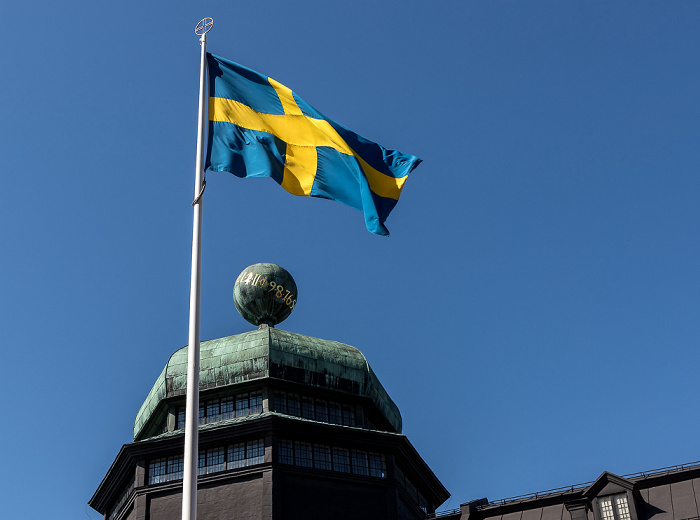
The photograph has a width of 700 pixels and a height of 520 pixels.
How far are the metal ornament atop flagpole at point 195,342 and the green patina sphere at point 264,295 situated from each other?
21.4 meters

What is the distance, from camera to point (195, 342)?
2059 centimetres

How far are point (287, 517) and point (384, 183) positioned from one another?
16.6 m

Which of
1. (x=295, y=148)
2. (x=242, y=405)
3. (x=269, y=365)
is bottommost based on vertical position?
(x=295, y=148)

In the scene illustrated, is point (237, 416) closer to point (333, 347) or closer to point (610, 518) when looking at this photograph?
point (333, 347)

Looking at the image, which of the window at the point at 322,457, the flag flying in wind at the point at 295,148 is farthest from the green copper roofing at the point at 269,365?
the flag flying in wind at the point at 295,148

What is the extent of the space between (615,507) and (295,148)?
19.4m

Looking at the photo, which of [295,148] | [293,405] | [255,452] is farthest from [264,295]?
[295,148]

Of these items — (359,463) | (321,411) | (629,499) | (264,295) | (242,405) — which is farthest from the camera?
(264,295)

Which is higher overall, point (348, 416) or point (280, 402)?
point (280, 402)

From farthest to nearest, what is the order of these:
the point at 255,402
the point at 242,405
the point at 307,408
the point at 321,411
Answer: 1. the point at 321,411
2. the point at 307,408
3. the point at 242,405
4. the point at 255,402

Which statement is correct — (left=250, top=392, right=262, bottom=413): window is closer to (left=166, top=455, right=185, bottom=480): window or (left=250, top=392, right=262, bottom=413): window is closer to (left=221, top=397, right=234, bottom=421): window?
(left=221, top=397, right=234, bottom=421): window

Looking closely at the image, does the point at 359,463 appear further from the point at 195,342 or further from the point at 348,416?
the point at 195,342

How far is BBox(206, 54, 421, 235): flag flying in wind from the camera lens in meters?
24.8

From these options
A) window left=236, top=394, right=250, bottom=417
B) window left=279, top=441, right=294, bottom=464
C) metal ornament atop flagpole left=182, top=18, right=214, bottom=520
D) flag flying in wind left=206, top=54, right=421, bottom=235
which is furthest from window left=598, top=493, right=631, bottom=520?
metal ornament atop flagpole left=182, top=18, right=214, bottom=520
